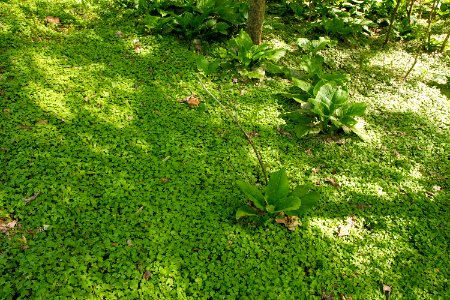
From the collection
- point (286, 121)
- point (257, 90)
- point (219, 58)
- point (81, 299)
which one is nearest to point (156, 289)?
point (81, 299)

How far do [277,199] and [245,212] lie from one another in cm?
39

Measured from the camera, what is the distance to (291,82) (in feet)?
19.2

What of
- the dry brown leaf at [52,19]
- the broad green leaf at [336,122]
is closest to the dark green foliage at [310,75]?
the broad green leaf at [336,122]

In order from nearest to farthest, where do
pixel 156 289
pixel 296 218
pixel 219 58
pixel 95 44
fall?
Result: 1. pixel 156 289
2. pixel 296 218
3. pixel 95 44
4. pixel 219 58

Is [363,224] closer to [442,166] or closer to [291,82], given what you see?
[442,166]

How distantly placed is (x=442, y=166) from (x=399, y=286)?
2.30m

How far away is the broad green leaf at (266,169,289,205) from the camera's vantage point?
3617mm

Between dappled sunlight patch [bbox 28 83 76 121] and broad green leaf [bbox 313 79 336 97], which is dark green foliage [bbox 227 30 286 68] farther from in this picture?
dappled sunlight patch [bbox 28 83 76 121]

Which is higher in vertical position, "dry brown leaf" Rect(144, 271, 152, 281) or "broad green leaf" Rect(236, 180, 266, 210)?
"broad green leaf" Rect(236, 180, 266, 210)

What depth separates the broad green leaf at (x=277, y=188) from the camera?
11.9 ft

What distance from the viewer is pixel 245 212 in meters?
3.49

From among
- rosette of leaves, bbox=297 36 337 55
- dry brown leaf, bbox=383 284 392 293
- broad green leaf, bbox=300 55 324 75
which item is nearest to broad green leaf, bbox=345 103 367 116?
broad green leaf, bbox=300 55 324 75

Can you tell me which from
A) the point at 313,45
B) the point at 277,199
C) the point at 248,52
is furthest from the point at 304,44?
the point at 277,199

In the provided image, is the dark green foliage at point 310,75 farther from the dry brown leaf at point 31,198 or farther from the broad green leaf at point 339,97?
the dry brown leaf at point 31,198
